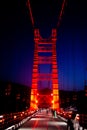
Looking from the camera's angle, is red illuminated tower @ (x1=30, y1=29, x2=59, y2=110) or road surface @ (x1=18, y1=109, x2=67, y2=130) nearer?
road surface @ (x1=18, y1=109, x2=67, y2=130)

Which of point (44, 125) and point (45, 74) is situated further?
point (45, 74)

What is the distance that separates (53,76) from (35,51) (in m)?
7.13

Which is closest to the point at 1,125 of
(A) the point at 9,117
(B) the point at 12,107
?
(A) the point at 9,117

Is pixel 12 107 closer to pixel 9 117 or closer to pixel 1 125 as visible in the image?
pixel 9 117

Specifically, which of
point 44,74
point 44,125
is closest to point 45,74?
point 44,74

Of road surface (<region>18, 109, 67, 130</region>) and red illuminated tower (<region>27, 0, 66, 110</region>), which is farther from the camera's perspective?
red illuminated tower (<region>27, 0, 66, 110</region>)

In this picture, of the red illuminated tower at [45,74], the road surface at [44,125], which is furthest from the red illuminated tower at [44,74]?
the road surface at [44,125]

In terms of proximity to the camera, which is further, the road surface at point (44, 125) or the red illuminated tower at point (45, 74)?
the red illuminated tower at point (45, 74)

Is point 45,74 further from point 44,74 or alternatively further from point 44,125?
point 44,125

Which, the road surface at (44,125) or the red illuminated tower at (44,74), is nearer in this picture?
the road surface at (44,125)

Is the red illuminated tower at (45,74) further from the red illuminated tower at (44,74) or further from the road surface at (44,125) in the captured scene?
the road surface at (44,125)

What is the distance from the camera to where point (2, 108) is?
57750 mm

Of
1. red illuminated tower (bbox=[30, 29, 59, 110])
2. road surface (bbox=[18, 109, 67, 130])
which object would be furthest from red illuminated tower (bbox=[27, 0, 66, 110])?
road surface (bbox=[18, 109, 67, 130])

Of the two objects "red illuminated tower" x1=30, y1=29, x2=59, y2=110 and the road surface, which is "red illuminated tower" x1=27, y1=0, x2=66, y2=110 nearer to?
"red illuminated tower" x1=30, y1=29, x2=59, y2=110
